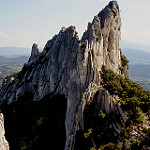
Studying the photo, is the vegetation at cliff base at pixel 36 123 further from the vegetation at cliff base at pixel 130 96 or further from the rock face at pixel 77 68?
the vegetation at cliff base at pixel 130 96

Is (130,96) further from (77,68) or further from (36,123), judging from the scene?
(36,123)

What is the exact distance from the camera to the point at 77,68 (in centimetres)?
4425

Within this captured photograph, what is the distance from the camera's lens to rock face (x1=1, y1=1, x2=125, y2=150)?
3703 cm

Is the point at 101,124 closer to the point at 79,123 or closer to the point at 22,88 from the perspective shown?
the point at 79,123

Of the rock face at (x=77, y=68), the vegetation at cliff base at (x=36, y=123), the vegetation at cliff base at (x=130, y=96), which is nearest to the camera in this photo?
the vegetation at cliff base at (x=130, y=96)

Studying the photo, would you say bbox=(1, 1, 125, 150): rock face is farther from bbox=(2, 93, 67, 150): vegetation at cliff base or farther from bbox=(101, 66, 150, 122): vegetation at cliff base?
bbox=(2, 93, 67, 150): vegetation at cliff base

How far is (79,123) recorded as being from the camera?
34.0 metres

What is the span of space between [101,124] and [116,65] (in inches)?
1157

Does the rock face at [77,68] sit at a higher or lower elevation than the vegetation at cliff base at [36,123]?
higher

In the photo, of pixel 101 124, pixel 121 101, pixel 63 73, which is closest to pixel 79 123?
pixel 101 124

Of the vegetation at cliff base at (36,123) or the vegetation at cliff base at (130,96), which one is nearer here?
the vegetation at cliff base at (130,96)

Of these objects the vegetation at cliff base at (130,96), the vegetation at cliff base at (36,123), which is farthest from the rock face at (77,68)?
the vegetation at cliff base at (36,123)

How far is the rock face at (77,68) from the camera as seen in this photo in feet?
121

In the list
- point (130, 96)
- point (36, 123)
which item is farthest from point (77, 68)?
point (36, 123)
